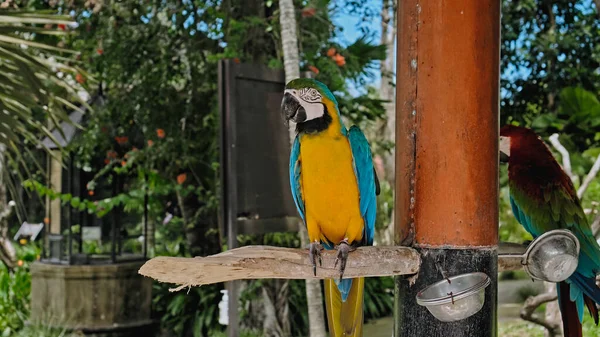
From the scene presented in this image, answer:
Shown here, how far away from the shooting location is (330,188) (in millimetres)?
1457

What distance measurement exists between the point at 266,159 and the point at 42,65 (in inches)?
37.2

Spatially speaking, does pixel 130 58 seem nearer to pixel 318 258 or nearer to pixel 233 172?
pixel 233 172

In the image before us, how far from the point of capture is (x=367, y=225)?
150 centimetres

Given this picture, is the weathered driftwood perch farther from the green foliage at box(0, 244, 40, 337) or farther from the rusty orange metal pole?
the green foliage at box(0, 244, 40, 337)

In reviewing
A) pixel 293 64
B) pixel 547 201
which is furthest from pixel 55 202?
pixel 547 201

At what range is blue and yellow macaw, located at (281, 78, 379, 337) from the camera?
1.28m

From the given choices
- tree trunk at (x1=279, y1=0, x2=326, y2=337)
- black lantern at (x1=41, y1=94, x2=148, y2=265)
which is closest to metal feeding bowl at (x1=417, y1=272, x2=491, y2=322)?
tree trunk at (x1=279, y1=0, x2=326, y2=337)

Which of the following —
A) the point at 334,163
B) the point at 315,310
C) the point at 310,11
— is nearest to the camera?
the point at 334,163

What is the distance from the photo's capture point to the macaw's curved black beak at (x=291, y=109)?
1209 millimetres

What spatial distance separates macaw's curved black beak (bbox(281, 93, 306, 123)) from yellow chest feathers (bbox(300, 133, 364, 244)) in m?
0.15

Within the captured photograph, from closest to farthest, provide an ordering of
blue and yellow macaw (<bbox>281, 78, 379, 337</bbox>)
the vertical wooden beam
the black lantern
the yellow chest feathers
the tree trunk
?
blue and yellow macaw (<bbox>281, 78, 379, 337</bbox>) < the yellow chest feathers < the tree trunk < the black lantern < the vertical wooden beam

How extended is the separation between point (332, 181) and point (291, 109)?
11.2 inches

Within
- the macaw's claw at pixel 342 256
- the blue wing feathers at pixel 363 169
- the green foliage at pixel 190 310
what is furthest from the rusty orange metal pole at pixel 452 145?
the green foliage at pixel 190 310

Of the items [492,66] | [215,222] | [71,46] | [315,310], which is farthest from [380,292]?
[492,66]
